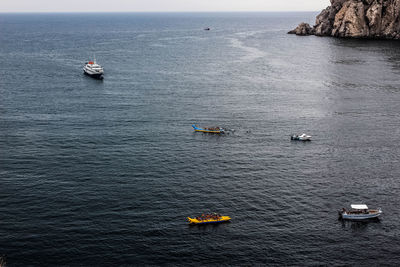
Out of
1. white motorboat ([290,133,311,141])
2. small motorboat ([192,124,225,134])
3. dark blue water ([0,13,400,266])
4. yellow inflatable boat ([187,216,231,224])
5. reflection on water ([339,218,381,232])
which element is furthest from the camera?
small motorboat ([192,124,225,134])

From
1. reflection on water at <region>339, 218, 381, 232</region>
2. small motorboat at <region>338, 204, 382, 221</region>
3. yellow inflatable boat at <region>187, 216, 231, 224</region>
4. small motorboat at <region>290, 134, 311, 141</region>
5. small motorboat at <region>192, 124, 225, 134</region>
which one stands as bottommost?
reflection on water at <region>339, 218, 381, 232</region>

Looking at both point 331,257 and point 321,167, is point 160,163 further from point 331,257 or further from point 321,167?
point 331,257

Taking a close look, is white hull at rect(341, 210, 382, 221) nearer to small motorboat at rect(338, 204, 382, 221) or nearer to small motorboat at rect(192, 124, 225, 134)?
small motorboat at rect(338, 204, 382, 221)

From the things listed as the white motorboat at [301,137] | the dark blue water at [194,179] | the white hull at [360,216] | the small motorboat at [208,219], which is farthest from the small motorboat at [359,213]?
the white motorboat at [301,137]

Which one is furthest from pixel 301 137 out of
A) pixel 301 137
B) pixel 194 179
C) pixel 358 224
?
pixel 358 224

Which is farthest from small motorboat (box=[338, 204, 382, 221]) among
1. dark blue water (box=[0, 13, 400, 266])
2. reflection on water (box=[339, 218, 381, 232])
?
dark blue water (box=[0, 13, 400, 266])

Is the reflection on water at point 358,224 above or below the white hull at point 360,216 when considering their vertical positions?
below

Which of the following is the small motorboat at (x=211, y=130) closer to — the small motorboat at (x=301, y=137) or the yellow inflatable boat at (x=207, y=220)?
the small motorboat at (x=301, y=137)

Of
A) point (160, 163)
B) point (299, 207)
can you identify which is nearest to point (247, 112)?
point (160, 163)
